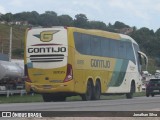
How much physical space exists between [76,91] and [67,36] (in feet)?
9.98

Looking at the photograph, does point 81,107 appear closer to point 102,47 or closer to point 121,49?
point 102,47

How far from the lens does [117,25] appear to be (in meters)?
160

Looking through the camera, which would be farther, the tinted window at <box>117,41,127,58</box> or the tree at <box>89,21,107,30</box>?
the tree at <box>89,21,107,30</box>

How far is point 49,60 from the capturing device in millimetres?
30281

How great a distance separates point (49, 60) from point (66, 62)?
0.92m

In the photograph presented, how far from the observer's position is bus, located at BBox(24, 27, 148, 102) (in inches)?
1190

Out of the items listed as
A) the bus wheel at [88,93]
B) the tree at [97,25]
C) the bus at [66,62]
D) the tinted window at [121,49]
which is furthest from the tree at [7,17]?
the bus wheel at [88,93]

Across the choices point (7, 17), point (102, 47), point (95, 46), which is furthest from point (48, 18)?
point (95, 46)

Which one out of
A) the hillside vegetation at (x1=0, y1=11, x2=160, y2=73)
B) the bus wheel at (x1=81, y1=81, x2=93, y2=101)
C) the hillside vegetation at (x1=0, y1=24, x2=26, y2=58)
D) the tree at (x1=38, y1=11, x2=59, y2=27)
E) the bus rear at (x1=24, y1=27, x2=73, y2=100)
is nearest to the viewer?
the bus rear at (x1=24, y1=27, x2=73, y2=100)

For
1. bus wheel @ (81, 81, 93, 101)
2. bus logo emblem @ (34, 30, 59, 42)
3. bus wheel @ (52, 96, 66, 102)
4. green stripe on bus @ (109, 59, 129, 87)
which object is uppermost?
bus logo emblem @ (34, 30, 59, 42)

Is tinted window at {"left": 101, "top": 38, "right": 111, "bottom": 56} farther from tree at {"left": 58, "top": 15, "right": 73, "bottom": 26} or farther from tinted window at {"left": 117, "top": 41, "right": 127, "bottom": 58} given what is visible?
tree at {"left": 58, "top": 15, "right": 73, "bottom": 26}

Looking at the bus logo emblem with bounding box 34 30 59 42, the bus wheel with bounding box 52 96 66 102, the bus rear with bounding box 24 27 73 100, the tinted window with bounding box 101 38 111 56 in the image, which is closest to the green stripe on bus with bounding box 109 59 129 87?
the tinted window with bounding box 101 38 111 56

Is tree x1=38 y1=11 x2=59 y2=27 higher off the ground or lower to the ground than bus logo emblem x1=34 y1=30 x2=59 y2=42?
higher

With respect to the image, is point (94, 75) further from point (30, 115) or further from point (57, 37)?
point (30, 115)
